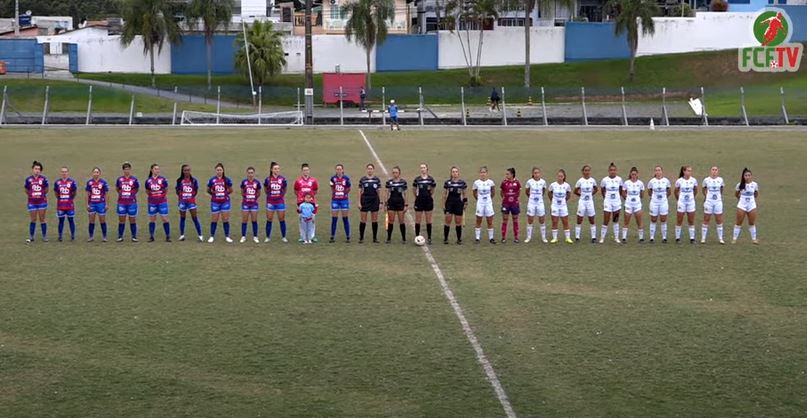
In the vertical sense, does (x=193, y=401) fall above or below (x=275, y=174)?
below

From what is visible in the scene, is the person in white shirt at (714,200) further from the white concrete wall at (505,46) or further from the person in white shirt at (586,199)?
the white concrete wall at (505,46)

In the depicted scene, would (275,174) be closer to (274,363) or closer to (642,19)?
(274,363)

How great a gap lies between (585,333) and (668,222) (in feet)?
40.2

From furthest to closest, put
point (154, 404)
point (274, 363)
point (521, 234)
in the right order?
point (521, 234), point (274, 363), point (154, 404)

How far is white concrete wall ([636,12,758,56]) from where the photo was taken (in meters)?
86.8

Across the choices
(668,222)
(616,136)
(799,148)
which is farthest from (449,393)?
(616,136)

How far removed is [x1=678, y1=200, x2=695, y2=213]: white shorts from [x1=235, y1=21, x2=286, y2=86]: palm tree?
57.9m

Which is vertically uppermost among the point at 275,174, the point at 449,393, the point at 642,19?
the point at 642,19

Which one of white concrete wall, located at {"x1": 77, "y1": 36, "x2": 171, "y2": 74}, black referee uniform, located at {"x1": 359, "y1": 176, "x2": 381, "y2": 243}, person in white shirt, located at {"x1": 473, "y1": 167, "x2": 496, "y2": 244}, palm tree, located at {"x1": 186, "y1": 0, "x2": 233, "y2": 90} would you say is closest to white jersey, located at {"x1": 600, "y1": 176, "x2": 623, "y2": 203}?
person in white shirt, located at {"x1": 473, "y1": 167, "x2": 496, "y2": 244}

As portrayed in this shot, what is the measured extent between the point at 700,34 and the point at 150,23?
44.7m

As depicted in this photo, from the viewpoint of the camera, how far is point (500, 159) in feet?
134

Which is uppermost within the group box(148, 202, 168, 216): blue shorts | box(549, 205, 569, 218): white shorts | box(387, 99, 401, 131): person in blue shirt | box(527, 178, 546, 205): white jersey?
box(387, 99, 401, 131): person in blue shirt

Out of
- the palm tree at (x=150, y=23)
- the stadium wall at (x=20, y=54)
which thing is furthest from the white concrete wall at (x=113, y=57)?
the stadium wall at (x=20, y=54)

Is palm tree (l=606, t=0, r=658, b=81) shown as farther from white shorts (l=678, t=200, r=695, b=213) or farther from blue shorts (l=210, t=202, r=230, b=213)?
blue shorts (l=210, t=202, r=230, b=213)
